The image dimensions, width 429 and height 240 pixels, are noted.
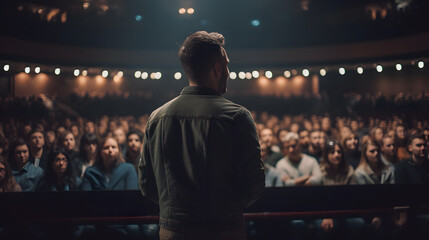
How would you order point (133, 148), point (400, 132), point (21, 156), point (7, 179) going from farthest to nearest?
point (400, 132)
point (133, 148)
point (21, 156)
point (7, 179)

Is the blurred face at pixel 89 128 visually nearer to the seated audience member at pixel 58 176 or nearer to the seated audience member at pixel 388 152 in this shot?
the seated audience member at pixel 58 176

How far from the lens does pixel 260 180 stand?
4.40 ft

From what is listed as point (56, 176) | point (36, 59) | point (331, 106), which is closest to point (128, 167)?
point (56, 176)

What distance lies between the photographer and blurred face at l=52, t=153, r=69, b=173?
4.11 meters

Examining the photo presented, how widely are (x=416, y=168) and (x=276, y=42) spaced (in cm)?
657

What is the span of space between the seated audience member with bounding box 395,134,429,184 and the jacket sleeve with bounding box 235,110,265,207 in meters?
3.35

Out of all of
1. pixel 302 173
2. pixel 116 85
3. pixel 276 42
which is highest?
pixel 276 42

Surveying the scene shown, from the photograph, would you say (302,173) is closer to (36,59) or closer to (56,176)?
(56,176)

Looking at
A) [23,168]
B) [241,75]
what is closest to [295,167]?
[23,168]

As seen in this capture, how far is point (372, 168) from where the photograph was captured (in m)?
4.47

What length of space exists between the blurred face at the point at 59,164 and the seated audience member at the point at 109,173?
0.22 metres

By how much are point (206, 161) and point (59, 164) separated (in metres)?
3.14

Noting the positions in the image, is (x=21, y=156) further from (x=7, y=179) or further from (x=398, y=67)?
(x=398, y=67)

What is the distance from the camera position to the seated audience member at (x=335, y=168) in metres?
4.44
